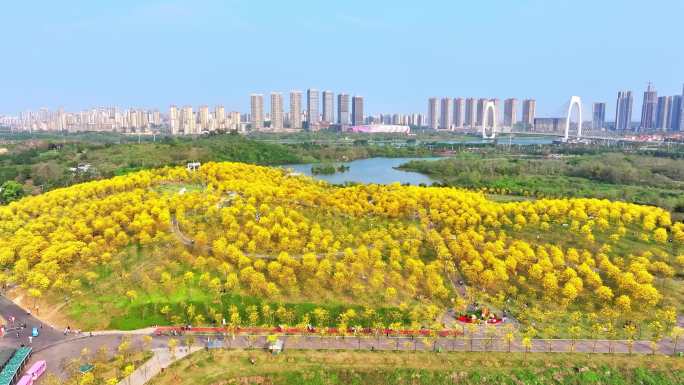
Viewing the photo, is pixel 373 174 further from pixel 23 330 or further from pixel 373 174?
pixel 23 330

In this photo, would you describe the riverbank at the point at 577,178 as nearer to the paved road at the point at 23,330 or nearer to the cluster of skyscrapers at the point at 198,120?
the paved road at the point at 23,330

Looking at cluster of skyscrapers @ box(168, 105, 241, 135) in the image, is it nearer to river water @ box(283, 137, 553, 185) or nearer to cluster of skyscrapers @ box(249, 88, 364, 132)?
cluster of skyscrapers @ box(249, 88, 364, 132)

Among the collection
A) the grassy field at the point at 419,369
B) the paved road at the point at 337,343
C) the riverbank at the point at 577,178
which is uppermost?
the riverbank at the point at 577,178

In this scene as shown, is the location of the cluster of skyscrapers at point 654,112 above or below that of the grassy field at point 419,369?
above

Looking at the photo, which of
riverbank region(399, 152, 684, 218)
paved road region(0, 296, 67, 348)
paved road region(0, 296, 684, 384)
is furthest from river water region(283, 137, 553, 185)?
paved road region(0, 296, 67, 348)

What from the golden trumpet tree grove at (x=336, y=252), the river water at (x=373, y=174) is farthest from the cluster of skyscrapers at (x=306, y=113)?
the golden trumpet tree grove at (x=336, y=252)

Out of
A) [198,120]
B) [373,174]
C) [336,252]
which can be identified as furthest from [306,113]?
[336,252]
